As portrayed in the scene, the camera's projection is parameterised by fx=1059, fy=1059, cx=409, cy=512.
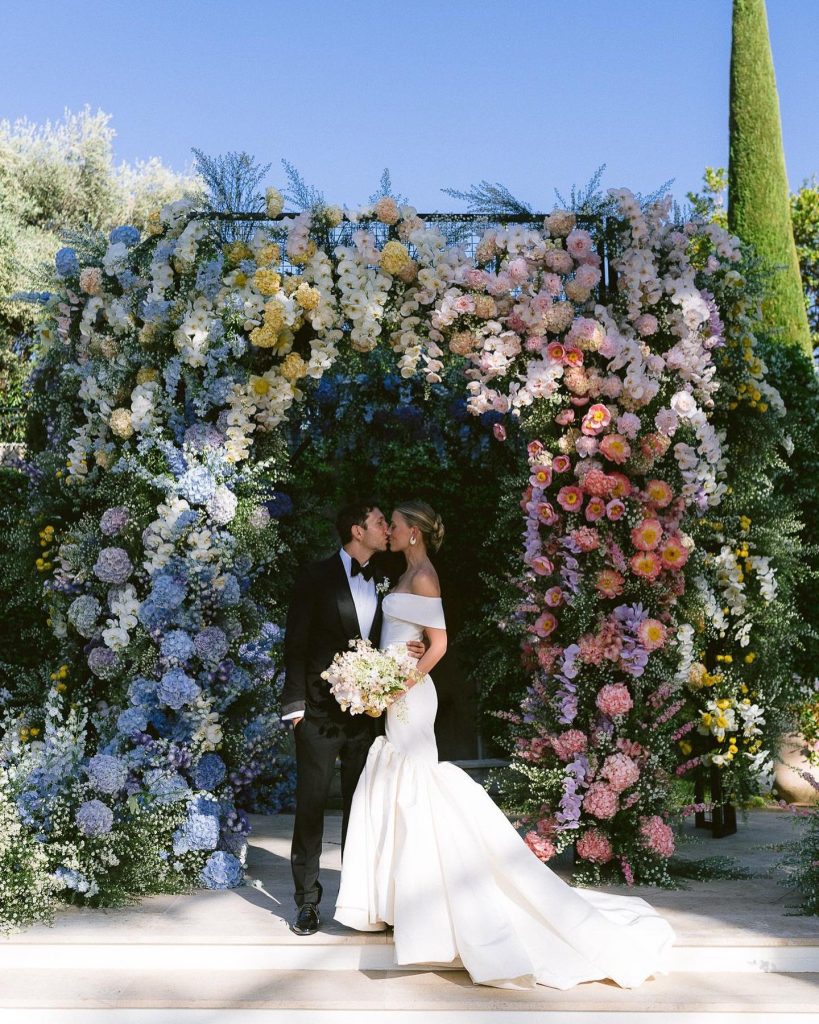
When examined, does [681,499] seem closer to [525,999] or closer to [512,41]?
[525,999]

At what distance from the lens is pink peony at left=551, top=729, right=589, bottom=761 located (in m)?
4.94

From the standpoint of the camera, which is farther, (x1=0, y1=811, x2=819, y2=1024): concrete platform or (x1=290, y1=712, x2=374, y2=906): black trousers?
(x1=290, y1=712, x2=374, y2=906): black trousers

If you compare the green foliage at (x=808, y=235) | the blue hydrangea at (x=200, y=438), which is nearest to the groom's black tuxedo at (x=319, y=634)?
the blue hydrangea at (x=200, y=438)

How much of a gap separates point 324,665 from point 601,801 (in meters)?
1.46

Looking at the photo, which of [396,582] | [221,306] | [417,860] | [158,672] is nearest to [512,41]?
[221,306]

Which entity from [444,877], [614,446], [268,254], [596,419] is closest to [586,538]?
[614,446]

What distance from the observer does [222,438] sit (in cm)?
537

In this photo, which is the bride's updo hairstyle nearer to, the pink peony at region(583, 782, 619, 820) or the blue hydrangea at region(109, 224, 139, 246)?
the pink peony at region(583, 782, 619, 820)

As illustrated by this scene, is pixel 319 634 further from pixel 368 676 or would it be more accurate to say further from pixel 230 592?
pixel 230 592

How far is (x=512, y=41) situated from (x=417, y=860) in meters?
5.11

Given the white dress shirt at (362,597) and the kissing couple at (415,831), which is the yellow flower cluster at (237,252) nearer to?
the kissing couple at (415,831)

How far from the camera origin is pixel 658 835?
4832mm

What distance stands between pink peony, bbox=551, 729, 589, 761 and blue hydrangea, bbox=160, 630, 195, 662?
1804mm

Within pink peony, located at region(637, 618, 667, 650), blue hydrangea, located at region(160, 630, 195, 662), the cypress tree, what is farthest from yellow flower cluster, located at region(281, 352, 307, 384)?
the cypress tree
